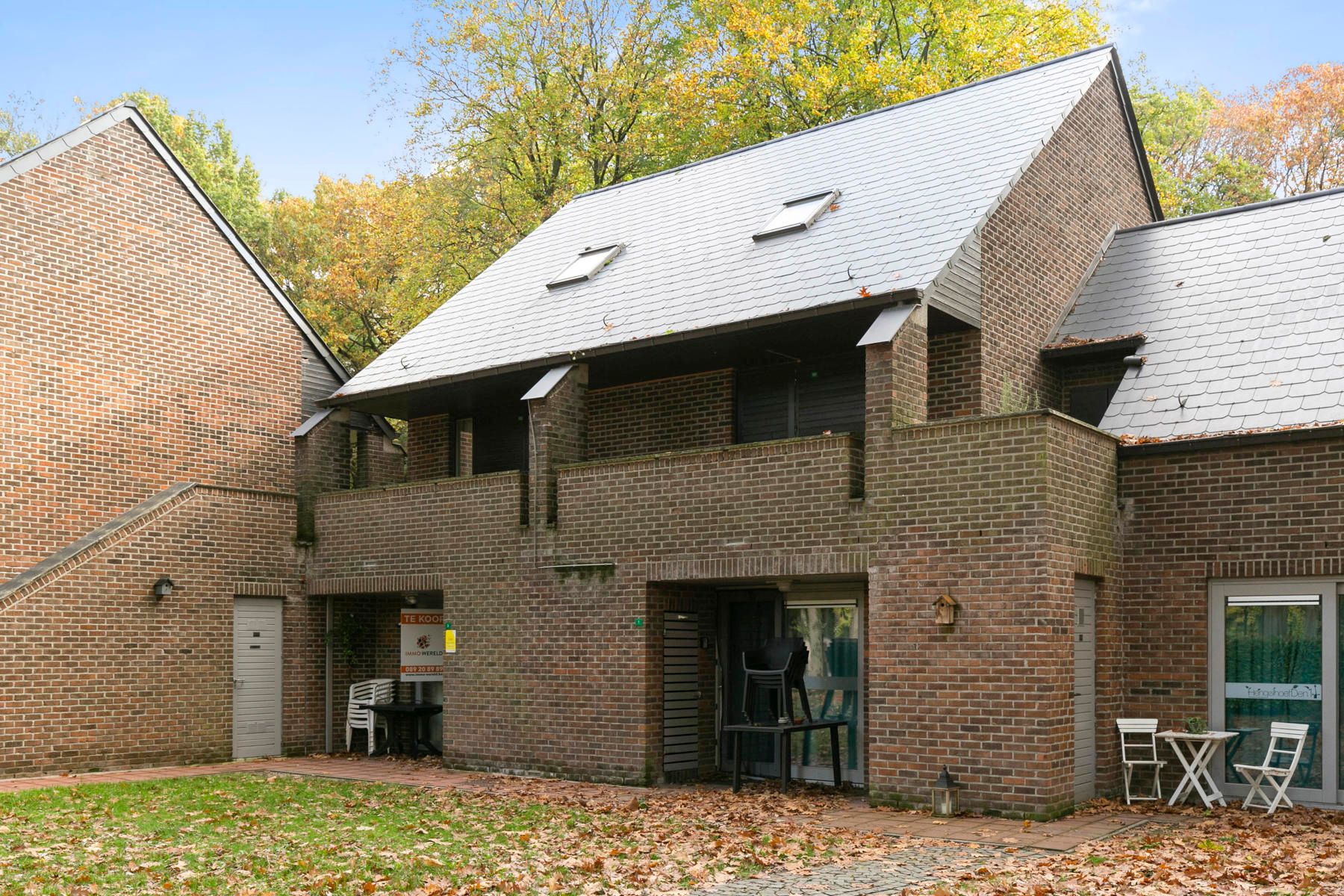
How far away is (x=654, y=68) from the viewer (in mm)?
29062

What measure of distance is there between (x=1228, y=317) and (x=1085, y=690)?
452 centimetres

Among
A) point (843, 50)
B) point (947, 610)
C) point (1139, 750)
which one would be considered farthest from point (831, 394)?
point (843, 50)

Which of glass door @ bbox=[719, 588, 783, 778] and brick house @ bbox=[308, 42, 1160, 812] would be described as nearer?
brick house @ bbox=[308, 42, 1160, 812]

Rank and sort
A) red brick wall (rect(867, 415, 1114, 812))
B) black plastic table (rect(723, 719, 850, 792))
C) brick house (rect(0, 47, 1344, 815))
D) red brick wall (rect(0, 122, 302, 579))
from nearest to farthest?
red brick wall (rect(867, 415, 1114, 812)) < brick house (rect(0, 47, 1344, 815)) < black plastic table (rect(723, 719, 850, 792)) < red brick wall (rect(0, 122, 302, 579))

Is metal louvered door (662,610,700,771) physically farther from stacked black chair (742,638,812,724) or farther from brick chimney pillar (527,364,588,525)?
brick chimney pillar (527,364,588,525)

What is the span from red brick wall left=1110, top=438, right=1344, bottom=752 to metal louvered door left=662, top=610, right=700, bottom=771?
175 inches

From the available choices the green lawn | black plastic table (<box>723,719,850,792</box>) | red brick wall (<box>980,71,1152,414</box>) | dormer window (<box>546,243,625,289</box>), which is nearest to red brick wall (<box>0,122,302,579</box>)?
dormer window (<box>546,243,625,289</box>)

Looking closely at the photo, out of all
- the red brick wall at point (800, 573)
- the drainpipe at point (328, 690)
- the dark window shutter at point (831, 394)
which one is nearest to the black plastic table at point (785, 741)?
the red brick wall at point (800, 573)

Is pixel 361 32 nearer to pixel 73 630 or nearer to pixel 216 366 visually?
pixel 216 366

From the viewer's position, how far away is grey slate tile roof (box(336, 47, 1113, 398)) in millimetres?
13344

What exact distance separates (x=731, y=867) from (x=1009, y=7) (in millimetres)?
23436

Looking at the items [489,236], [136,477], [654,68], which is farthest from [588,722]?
[654,68]

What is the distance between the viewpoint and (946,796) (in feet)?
35.3

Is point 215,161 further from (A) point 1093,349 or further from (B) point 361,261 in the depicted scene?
(A) point 1093,349
